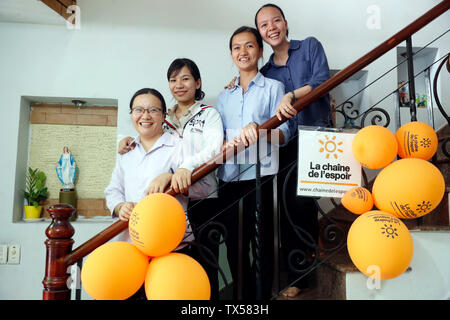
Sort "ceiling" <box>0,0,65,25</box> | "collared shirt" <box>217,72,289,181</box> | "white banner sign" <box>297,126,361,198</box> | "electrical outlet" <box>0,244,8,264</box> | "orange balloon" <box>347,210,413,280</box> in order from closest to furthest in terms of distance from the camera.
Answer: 1. "orange balloon" <box>347,210,413,280</box>
2. "white banner sign" <box>297,126,361,198</box>
3. "collared shirt" <box>217,72,289,181</box>
4. "ceiling" <box>0,0,65,25</box>
5. "electrical outlet" <box>0,244,8,264</box>

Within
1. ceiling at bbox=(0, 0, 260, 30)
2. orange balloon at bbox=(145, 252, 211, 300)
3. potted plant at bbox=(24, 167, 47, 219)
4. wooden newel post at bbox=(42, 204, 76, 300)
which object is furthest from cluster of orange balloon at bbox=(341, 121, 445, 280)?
potted plant at bbox=(24, 167, 47, 219)

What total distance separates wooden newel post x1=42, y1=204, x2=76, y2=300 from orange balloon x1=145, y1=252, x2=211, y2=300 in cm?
36

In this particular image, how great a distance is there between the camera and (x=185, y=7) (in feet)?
8.23

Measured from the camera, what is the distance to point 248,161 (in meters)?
1.67

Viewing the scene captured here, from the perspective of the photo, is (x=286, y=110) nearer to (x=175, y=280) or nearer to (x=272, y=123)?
(x=272, y=123)

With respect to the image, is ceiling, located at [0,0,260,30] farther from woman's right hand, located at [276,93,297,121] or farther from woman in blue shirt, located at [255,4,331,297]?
woman's right hand, located at [276,93,297,121]

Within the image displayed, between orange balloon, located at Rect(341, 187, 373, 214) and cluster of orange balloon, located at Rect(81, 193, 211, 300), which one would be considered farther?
orange balloon, located at Rect(341, 187, 373, 214)

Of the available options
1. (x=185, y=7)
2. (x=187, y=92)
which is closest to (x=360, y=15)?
(x=185, y=7)

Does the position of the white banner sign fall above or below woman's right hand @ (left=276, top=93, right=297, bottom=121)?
below

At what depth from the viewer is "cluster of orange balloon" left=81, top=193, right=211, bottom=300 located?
3.76ft

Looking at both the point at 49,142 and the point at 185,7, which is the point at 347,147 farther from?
the point at 49,142

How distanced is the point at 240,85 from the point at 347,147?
0.68m

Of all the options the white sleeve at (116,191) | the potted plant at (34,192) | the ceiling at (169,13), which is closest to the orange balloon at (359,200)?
the white sleeve at (116,191)

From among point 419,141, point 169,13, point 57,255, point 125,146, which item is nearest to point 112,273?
point 57,255
